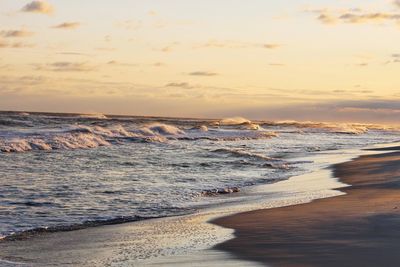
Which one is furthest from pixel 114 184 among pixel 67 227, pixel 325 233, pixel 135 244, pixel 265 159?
pixel 265 159

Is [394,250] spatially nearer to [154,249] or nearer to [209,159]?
[154,249]

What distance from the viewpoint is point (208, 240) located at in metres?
8.44

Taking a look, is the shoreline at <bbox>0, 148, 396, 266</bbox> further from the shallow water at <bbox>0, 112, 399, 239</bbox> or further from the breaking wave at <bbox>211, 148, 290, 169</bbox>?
the breaking wave at <bbox>211, 148, 290, 169</bbox>

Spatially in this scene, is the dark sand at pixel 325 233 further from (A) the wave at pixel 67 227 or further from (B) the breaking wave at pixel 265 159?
(B) the breaking wave at pixel 265 159

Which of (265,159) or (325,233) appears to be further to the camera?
(265,159)

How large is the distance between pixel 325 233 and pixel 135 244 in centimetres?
252

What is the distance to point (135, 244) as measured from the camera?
27.3 feet

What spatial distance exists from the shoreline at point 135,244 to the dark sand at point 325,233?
315 mm

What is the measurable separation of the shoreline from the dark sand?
315mm

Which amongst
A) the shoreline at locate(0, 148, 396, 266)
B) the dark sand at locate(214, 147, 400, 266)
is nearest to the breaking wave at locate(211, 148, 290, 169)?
the dark sand at locate(214, 147, 400, 266)

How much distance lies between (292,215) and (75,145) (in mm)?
22546

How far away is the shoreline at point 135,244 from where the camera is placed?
7.30 meters

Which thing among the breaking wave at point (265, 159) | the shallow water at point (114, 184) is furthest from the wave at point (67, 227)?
the breaking wave at point (265, 159)

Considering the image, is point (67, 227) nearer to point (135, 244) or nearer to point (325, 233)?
point (135, 244)
